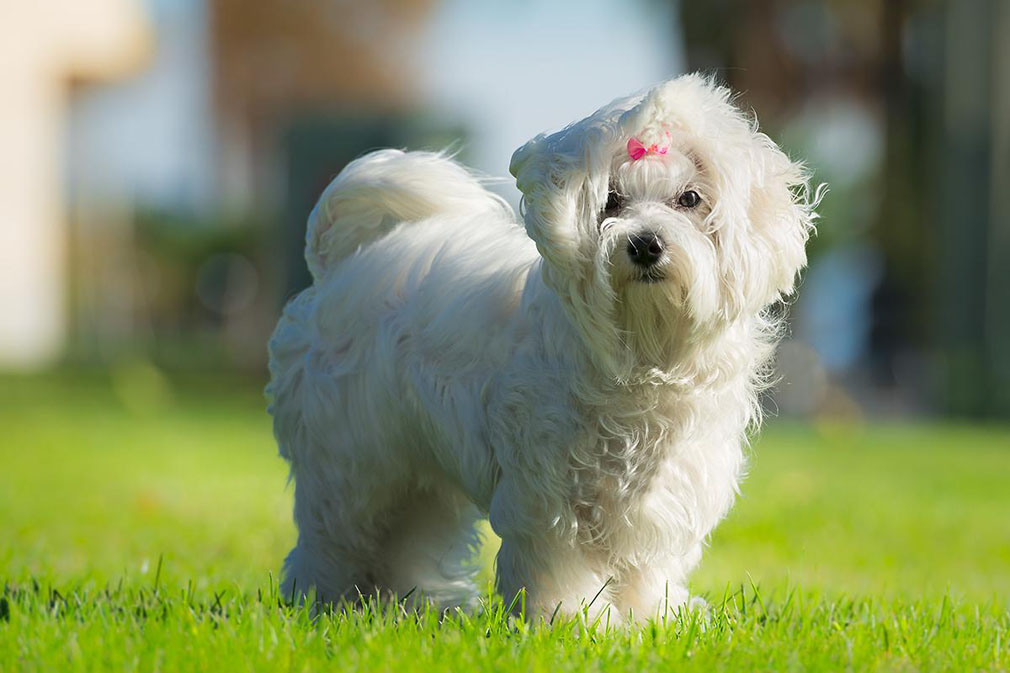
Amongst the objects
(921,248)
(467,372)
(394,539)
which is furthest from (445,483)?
(921,248)

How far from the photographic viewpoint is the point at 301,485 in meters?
4.44

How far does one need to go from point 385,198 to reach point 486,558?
1.95m

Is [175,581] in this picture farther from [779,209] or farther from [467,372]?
[779,209]

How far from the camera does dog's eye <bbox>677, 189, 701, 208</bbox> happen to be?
3557 millimetres

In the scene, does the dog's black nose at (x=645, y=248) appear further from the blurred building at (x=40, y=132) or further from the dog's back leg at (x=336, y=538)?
the blurred building at (x=40, y=132)

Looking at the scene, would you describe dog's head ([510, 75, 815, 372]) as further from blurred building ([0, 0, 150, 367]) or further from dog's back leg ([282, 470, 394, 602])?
blurred building ([0, 0, 150, 367])

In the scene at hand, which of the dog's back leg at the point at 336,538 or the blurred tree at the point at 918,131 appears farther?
the blurred tree at the point at 918,131

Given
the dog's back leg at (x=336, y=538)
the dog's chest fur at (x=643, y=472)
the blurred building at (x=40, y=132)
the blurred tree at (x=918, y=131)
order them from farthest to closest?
the blurred building at (x=40, y=132) → the blurred tree at (x=918, y=131) → the dog's back leg at (x=336, y=538) → the dog's chest fur at (x=643, y=472)

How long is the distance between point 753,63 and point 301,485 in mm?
17671

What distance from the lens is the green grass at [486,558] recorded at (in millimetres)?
3375

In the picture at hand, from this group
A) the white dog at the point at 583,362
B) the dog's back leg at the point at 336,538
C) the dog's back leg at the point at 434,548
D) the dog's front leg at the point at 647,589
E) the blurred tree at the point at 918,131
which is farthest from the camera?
the blurred tree at the point at 918,131

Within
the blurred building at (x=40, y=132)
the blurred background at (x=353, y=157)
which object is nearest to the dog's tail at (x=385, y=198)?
the blurred background at (x=353, y=157)

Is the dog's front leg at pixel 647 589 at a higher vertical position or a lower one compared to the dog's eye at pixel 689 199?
lower

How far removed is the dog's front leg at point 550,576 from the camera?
368cm
